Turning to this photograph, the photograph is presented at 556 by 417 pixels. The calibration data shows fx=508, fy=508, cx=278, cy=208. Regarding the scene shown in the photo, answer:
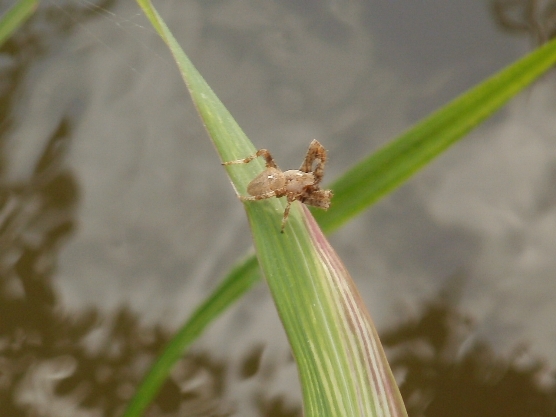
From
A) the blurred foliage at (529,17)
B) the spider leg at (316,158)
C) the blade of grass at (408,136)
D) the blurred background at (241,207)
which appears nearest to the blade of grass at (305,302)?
the blade of grass at (408,136)

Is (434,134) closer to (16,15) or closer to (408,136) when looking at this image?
(408,136)

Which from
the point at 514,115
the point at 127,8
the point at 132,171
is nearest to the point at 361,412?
the point at 132,171

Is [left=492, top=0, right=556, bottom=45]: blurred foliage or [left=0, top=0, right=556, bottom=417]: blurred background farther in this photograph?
[left=492, top=0, right=556, bottom=45]: blurred foliage

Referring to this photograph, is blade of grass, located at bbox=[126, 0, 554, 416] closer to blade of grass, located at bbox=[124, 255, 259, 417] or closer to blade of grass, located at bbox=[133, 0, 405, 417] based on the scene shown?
blade of grass, located at bbox=[133, 0, 405, 417]

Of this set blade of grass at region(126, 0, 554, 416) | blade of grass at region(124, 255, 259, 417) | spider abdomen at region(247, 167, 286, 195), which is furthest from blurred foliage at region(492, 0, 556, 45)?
blade of grass at region(124, 255, 259, 417)

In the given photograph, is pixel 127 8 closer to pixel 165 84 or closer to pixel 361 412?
pixel 165 84
